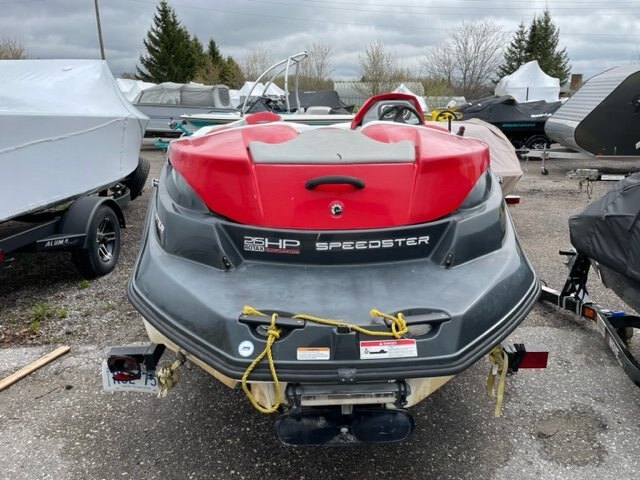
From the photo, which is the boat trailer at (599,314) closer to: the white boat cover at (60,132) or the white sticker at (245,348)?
the white sticker at (245,348)

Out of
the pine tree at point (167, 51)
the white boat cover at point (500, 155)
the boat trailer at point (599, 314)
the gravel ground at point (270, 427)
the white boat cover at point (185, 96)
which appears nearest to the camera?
the gravel ground at point (270, 427)

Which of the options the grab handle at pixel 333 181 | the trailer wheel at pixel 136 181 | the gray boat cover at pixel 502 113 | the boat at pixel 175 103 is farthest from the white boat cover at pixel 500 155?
the boat at pixel 175 103

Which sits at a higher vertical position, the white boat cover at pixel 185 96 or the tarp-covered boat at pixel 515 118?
the white boat cover at pixel 185 96

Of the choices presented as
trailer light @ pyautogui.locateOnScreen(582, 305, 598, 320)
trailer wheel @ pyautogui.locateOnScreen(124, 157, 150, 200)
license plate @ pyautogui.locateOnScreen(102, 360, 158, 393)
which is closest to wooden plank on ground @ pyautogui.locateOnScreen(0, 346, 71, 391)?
license plate @ pyautogui.locateOnScreen(102, 360, 158, 393)

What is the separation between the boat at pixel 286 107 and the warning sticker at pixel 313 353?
3.57 m

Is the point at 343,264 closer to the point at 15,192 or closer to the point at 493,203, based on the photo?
the point at 493,203

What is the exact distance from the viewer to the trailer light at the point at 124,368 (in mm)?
2041

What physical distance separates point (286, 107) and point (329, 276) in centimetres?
675

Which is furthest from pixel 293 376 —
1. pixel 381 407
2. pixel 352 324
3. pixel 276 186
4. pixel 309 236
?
pixel 276 186

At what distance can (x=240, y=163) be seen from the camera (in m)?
1.95

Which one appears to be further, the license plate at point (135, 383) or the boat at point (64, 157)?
the boat at point (64, 157)

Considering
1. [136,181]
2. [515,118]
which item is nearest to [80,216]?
[136,181]

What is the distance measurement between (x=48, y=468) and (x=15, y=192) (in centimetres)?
218

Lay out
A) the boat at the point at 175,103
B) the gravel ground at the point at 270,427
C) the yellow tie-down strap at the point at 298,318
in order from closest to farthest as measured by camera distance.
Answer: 1. the yellow tie-down strap at the point at 298,318
2. the gravel ground at the point at 270,427
3. the boat at the point at 175,103
